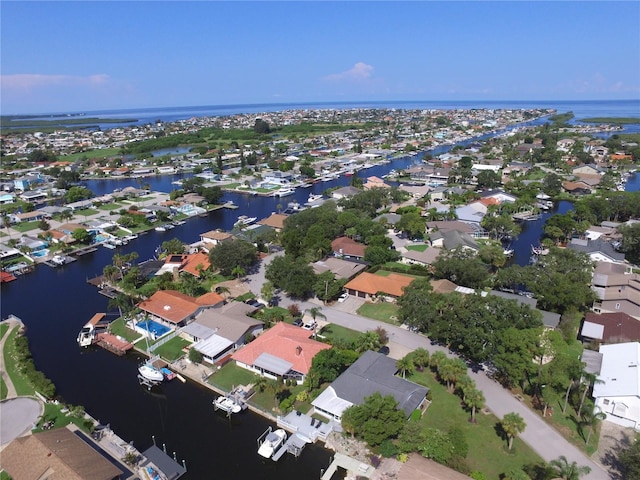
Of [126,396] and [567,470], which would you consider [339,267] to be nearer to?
[126,396]

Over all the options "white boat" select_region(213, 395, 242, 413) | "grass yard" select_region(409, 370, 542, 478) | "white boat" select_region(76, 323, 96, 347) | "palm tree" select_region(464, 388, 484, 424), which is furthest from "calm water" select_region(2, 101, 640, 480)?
"palm tree" select_region(464, 388, 484, 424)

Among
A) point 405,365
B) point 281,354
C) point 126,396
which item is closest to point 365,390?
point 405,365

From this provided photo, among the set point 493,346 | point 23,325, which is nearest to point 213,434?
point 493,346

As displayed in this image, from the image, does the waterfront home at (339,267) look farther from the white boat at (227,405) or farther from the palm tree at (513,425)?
the palm tree at (513,425)

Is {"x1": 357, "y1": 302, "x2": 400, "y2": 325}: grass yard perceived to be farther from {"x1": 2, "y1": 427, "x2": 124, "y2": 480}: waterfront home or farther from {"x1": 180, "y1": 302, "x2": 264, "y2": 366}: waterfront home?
{"x1": 2, "y1": 427, "x2": 124, "y2": 480}: waterfront home

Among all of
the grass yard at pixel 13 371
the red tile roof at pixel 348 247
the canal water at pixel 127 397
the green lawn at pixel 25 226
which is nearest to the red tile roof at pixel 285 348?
the canal water at pixel 127 397
